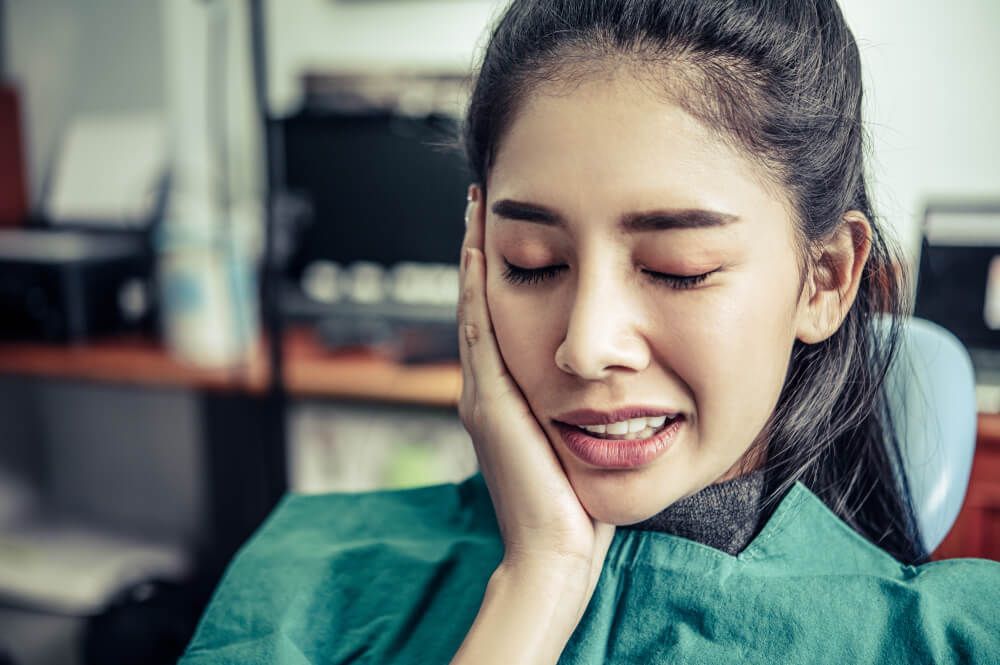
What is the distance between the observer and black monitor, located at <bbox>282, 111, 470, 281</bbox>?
1652mm

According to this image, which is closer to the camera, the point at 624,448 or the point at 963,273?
the point at 624,448

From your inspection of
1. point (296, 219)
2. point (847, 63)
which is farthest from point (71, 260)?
point (847, 63)

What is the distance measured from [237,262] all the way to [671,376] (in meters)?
1.36

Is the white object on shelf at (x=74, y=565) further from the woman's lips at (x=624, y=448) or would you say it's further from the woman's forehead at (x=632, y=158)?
the woman's forehead at (x=632, y=158)

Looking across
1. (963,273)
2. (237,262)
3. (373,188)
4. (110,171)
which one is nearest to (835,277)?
(963,273)

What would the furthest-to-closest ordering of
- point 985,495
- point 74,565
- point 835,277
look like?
point 74,565 < point 985,495 < point 835,277

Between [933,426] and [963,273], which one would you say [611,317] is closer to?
[933,426]

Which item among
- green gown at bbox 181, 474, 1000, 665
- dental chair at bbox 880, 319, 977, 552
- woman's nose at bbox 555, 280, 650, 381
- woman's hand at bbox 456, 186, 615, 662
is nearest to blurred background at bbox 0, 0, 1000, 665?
dental chair at bbox 880, 319, 977, 552

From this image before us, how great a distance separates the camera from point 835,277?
2.38 ft

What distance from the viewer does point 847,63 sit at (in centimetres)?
71

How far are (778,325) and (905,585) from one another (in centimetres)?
25

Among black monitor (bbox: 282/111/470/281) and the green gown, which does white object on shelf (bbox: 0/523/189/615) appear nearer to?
black monitor (bbox: 282/111/470/281)

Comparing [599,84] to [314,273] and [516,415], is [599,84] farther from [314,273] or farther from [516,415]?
[314,273]

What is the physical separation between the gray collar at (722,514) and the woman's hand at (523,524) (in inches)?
2.9
